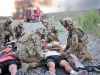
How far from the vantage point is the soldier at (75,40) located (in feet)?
18.1

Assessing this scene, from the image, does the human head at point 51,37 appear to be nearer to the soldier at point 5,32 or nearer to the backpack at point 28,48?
the soldier at point 5,32

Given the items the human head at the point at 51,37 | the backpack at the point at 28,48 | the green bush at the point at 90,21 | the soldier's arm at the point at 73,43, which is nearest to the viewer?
the backpack at the point at 28,48

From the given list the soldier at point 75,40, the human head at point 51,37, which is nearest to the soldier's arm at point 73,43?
the soldier at point 75,40

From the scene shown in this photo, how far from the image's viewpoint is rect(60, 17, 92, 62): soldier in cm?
552

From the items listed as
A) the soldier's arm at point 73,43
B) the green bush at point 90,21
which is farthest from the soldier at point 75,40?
the green bush at point 90,21

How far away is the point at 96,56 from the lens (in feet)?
23.4

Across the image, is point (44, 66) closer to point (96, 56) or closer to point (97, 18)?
point (96, 56)

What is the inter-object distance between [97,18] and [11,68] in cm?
957

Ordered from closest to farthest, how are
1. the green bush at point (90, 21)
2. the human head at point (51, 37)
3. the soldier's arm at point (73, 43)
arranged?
→ the soldier's arm at point (73, 43) → the human head at point (51, 37) → the green bush at point (90, 21)

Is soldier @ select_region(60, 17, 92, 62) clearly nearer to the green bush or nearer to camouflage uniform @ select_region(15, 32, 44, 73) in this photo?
camouflage uniform @ select_region(15, 32, 44, 73)

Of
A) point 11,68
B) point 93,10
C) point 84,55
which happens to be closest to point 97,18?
point 93,10

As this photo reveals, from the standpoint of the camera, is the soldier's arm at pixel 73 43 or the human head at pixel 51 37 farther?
the human head at pixel 51 37

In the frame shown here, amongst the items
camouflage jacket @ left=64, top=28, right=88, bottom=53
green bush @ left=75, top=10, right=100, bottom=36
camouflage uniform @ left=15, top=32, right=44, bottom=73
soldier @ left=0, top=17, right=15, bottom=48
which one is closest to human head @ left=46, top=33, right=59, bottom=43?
soldier @ left=0, top=17, right=15, bottom=48

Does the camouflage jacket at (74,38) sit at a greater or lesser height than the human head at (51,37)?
greater
